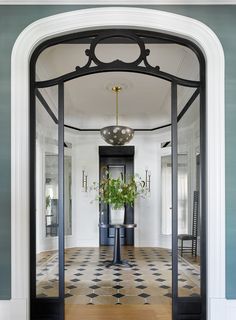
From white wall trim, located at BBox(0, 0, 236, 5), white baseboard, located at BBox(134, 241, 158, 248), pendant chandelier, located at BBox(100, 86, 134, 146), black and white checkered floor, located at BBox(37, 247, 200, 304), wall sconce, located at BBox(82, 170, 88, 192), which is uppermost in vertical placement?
white wall trim, located at BBox(0, 0, 236, 5)

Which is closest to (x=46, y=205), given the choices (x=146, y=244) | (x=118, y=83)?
(x=118, y=83)

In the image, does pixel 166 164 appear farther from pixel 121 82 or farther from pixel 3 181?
pixel 3 181

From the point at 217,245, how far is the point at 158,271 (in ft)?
9.95

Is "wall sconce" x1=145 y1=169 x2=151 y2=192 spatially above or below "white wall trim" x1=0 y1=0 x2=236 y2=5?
below

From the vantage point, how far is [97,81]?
6316mm

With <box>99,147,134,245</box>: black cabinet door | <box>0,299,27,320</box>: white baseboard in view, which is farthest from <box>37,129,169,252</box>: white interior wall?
<box>0,299,27,320</box>: white baseboard

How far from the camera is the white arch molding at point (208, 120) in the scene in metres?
3.49

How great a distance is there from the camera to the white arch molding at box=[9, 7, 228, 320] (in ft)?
11.4

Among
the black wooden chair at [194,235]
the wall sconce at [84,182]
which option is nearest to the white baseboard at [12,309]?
the black wooden chair at [194,235]

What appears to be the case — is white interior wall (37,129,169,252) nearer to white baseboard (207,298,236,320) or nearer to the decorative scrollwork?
the decorative scrollwork

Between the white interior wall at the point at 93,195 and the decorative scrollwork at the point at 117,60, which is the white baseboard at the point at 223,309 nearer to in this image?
the decorative scrollwork at the point at 117,60

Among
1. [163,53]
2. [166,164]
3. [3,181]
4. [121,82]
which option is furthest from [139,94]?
[3,181]

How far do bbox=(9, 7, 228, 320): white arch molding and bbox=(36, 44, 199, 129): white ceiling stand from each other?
0.52 meters

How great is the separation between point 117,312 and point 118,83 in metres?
4.02
